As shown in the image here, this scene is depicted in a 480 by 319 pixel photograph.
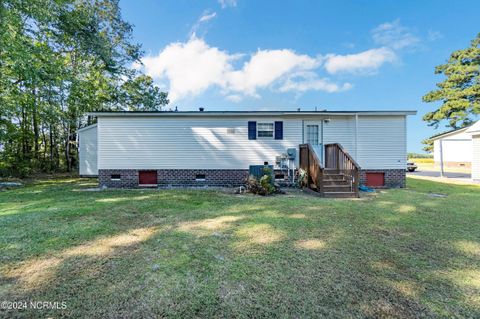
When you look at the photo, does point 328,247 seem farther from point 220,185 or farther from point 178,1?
point 178,1

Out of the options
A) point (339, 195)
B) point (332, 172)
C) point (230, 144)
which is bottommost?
point (339, 195)

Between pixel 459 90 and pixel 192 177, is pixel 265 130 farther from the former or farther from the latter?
pixel 459 90

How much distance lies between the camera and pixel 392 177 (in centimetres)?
976

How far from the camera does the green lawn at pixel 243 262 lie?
2137mm

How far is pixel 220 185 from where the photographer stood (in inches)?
389

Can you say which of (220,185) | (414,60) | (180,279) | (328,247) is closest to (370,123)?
(220,185)

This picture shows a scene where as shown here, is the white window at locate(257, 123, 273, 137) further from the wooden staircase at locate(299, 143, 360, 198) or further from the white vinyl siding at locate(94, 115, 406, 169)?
the wooden staircase at locate(299, 143, 360, 198)

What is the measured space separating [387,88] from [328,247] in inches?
871

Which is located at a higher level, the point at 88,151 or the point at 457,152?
the point at 457,152

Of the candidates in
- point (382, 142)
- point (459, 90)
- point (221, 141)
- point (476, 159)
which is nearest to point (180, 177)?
point (221, 141)

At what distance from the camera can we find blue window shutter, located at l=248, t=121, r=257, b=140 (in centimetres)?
988

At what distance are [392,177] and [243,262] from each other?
9435 mm

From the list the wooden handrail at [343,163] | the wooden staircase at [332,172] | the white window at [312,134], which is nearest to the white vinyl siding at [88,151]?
the wooden staircase at [332,172]

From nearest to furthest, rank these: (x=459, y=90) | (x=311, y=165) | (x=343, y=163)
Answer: (x=343, y=163) < (x=311, y=165) < (x=459, y=90)
